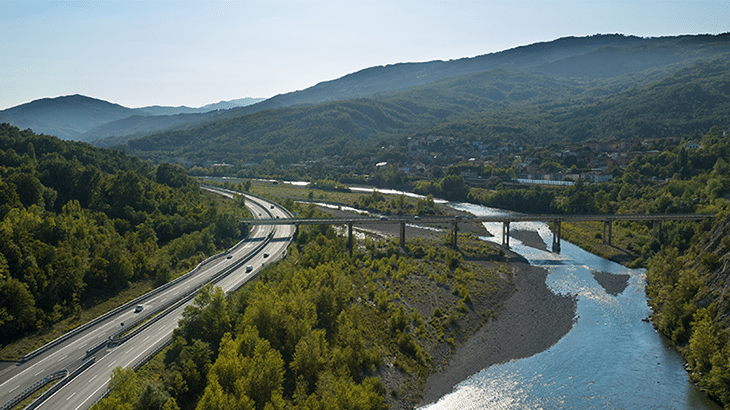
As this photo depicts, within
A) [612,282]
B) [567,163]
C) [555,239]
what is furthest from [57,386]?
[567,163]

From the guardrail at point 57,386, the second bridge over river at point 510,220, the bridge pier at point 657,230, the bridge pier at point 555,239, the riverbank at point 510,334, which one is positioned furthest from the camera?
the bridge pier at point 555,239

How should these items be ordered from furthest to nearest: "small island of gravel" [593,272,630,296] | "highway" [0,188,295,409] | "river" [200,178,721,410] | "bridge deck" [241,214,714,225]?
"bridge deck" [241,214,714,225], "small island of gravel" [593,272,630,296], "river" [200,178,721,410], "highway" [0,188,295,409]

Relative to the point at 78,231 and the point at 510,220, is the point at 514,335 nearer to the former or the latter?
the point at 510,220

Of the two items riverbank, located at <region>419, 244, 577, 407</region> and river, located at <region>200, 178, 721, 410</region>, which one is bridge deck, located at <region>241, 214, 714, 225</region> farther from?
river, located at <region>200, 178, 721, 410</region>

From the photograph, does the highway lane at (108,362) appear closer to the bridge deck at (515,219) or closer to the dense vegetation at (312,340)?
the dense vegetation at (312,340)

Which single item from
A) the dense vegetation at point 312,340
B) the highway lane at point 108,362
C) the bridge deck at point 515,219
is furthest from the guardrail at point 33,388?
the bridge deck at point 515,219

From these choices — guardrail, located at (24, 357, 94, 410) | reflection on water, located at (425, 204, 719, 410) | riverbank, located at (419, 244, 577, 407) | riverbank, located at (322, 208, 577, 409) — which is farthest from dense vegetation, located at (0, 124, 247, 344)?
reflection on water, located at (425, 204, 719, 410)
